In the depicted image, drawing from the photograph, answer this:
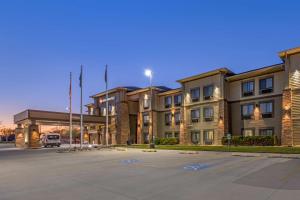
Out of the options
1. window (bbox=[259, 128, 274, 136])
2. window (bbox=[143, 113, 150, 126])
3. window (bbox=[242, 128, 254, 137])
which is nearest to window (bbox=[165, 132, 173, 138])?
window (bbox=[143, 113, 150, 126])

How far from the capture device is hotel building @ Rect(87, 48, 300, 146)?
100 ft

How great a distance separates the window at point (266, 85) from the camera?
113 feet

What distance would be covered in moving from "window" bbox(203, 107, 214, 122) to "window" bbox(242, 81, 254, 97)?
5.23m

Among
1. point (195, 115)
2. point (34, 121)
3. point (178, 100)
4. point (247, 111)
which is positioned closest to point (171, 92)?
point (178, 100)

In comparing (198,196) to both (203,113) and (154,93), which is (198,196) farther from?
(154,93)

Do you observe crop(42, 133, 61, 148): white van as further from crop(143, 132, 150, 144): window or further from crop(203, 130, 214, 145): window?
crop(203, 130, 214, 145): window

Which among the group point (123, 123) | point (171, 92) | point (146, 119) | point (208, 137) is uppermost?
point (171, 92)

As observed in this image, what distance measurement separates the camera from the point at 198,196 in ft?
27.2

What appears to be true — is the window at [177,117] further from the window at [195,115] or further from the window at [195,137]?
the window at [195,137]

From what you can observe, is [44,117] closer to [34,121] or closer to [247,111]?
[34,121]

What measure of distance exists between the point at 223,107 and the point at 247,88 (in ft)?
13.4

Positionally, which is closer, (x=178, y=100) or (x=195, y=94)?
(x=195, y=94)

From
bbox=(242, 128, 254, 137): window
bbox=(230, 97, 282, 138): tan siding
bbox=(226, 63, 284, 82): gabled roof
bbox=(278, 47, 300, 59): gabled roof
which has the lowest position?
bbox=(242, 128, 254, 137): window

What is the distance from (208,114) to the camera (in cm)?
4056
